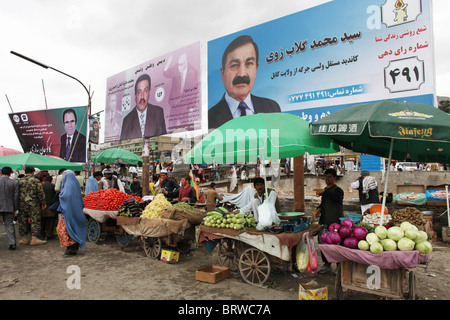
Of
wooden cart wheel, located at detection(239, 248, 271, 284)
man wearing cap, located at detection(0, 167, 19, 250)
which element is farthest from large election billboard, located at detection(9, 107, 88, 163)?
wooden cart wheel, located at detection(239, 248, 271, 284)

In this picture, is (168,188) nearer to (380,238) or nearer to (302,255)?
(302,255)

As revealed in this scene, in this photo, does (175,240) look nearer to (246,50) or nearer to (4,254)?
(4,254)

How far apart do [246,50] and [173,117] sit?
3.84 m

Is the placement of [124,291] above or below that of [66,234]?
below

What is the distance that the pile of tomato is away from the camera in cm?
700

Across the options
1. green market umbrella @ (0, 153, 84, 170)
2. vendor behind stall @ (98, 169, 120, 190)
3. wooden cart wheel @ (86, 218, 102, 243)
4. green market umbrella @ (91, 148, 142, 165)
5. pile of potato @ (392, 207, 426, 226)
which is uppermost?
green market umbrella @ (91, 148, 142, 165)

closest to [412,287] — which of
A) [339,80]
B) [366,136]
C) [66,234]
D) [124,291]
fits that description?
[366,136]

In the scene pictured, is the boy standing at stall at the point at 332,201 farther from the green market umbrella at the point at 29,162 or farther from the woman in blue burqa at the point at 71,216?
the green market umbrella at the point at 29,162

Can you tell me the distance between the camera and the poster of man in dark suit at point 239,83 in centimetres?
860

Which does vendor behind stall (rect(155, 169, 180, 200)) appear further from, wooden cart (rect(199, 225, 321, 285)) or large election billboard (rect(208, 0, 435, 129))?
wooden cart (rect(199, 225, 321, 285))

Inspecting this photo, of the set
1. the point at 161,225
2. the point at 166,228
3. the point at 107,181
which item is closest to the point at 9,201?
the point at 107,181

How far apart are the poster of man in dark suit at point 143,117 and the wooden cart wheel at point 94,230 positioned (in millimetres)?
4622

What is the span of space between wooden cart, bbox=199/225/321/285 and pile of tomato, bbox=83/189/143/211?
293 cm
